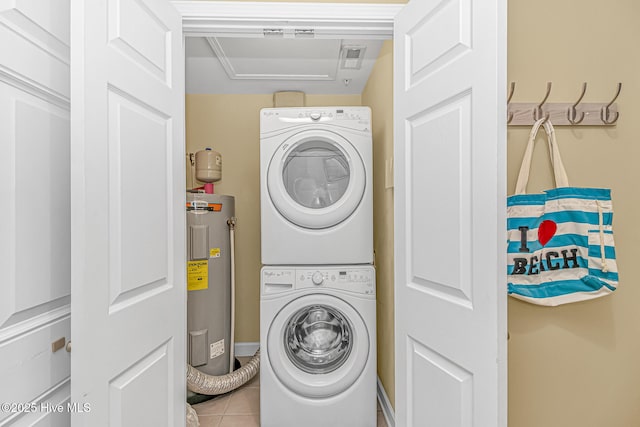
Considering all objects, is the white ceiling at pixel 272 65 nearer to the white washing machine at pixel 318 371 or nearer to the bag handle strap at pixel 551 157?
the bag handle strap at pixel 551 157

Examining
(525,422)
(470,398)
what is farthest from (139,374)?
(525,422)

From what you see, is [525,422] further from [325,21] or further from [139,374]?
[325,21]

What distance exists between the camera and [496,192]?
36.2 inches

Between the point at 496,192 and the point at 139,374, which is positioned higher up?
the point at 496,192

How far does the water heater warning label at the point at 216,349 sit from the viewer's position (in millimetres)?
2271

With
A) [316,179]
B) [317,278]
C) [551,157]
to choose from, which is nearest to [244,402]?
[317,278]

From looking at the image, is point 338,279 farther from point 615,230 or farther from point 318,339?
point 615,230

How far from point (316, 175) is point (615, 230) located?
139 cm

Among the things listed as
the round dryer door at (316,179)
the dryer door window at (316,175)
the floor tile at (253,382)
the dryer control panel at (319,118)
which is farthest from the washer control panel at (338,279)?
the floor tile at (253,382)

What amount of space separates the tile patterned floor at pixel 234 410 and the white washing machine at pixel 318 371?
0.67 ft

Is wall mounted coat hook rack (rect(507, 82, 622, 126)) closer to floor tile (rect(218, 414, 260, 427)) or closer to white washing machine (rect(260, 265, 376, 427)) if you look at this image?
white washing machine (rect(260, 265, 376, 427))

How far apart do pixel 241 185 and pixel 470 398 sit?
2441mm

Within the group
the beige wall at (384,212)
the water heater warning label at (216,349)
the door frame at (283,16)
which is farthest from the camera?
the water heater warning label at (216,349)

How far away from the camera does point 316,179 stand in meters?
2.05
